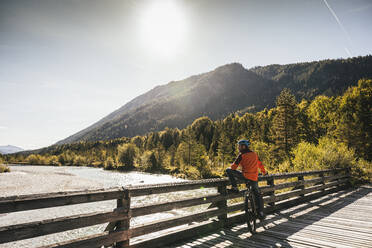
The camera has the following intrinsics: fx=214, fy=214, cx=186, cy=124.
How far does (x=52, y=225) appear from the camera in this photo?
3.73 meters

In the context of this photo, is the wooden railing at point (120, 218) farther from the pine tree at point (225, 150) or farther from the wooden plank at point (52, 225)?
the pine tree at point (225, 150)

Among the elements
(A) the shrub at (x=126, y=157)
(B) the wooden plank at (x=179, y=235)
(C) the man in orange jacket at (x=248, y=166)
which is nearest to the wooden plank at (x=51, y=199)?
(B) the wooden plank at (x=179, y=235)

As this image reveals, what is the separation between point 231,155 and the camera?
2574 inches

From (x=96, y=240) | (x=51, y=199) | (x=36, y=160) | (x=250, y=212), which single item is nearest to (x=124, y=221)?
(x=96, y=240)

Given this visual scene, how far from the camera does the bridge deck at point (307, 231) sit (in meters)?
5.36

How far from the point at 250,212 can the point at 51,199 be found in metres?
4.87

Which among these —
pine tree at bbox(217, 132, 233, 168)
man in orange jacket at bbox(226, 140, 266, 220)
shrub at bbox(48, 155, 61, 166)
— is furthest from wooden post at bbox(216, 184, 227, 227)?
shrub at bbox(48, 155, 61, 166)

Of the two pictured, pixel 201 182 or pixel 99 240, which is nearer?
pixel 99 240

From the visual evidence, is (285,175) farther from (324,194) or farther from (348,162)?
(348,162)

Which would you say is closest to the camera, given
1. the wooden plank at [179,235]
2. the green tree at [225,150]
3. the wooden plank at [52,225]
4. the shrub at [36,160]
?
the wooden plank at [52,225]

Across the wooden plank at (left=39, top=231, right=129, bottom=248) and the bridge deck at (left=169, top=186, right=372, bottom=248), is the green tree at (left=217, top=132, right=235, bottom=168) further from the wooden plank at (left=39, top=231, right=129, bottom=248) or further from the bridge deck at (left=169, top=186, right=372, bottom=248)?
the wooden plank at (left=39, top=231, right=129, bottom=248)

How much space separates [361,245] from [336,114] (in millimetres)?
40866

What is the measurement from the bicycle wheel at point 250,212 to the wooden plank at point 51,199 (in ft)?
11.7

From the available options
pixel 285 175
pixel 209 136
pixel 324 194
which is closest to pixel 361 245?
pixel 285 175
